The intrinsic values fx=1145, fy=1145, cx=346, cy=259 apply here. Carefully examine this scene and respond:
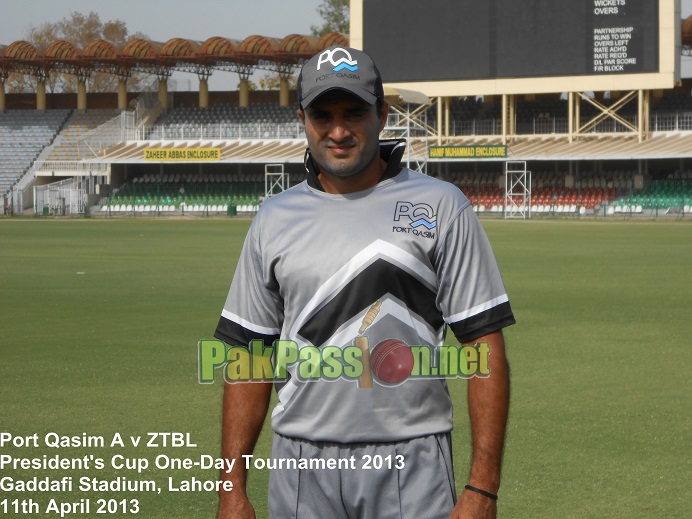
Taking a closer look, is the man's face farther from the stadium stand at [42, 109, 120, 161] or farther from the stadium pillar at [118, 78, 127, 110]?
the stadium pillar at [118, 78, 127, 110]

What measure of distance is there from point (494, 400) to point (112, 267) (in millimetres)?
21246

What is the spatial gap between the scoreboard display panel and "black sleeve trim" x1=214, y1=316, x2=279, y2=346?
185ft

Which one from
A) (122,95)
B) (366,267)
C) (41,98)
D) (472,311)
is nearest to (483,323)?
(472,311)

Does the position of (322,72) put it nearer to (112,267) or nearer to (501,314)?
(501,314)

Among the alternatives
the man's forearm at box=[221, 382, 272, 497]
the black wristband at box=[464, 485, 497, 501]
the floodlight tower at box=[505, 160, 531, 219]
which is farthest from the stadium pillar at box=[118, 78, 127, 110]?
the black wristband at box=[464, 485, 497, 501]

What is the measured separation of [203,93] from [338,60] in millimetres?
73019

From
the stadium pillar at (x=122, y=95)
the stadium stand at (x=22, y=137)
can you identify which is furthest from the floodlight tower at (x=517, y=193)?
the stadium stand at (x=22, y=137)

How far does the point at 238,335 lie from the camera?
131 inches

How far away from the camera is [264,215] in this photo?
3.27 meters

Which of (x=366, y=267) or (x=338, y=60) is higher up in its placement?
(x=338, y=60)

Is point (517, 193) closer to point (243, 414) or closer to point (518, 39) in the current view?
point (518, 39)

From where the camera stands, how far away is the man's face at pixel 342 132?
10.5 feet

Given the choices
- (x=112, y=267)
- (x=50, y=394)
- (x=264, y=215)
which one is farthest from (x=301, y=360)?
(x=112, y=267)

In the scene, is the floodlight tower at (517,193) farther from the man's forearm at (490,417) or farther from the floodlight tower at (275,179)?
the man's forearm at (490,417)
